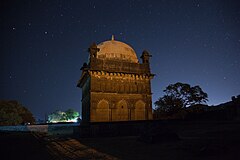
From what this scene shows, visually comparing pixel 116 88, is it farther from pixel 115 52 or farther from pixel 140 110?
pixel 115 52

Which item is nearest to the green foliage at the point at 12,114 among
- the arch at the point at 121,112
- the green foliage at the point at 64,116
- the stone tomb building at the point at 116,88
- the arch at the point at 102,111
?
the stone tomb building at the point at 116,88

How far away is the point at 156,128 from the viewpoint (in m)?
9.80

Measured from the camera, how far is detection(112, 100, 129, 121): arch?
23.4 m

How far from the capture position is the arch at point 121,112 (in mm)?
23353

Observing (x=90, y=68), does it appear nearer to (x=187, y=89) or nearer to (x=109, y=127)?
(x=109, y=127)

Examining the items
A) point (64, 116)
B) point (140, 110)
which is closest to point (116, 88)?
point (140, 110)

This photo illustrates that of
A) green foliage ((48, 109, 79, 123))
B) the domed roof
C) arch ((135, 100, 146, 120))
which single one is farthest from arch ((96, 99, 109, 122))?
green foliage ((48, 109, 79, 123))

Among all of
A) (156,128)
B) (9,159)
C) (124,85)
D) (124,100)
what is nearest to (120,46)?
(124,85)

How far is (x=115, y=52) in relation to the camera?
27203 mm

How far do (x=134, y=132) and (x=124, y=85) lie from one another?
1005 centimetres

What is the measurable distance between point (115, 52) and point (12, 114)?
106 ft

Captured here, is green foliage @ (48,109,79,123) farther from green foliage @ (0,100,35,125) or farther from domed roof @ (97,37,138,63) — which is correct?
domed roof @ (97,37,138,63)

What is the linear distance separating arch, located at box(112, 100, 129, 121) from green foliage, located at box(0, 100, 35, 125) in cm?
3196

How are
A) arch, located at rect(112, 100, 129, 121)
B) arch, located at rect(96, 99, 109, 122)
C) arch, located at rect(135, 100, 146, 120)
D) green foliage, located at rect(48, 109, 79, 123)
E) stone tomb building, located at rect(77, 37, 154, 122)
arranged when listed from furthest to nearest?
1. green foliage, located at rect(48, 109, 79, 123)
2. arch, located at rect(135, 100, 146, 120)
3. arch, located at rect(112, 100, 129, 121)
4. stone tomb building, located at rect(77, 37, 154, 122)
5. arch, located at rect(96, 99, 109, 122)
